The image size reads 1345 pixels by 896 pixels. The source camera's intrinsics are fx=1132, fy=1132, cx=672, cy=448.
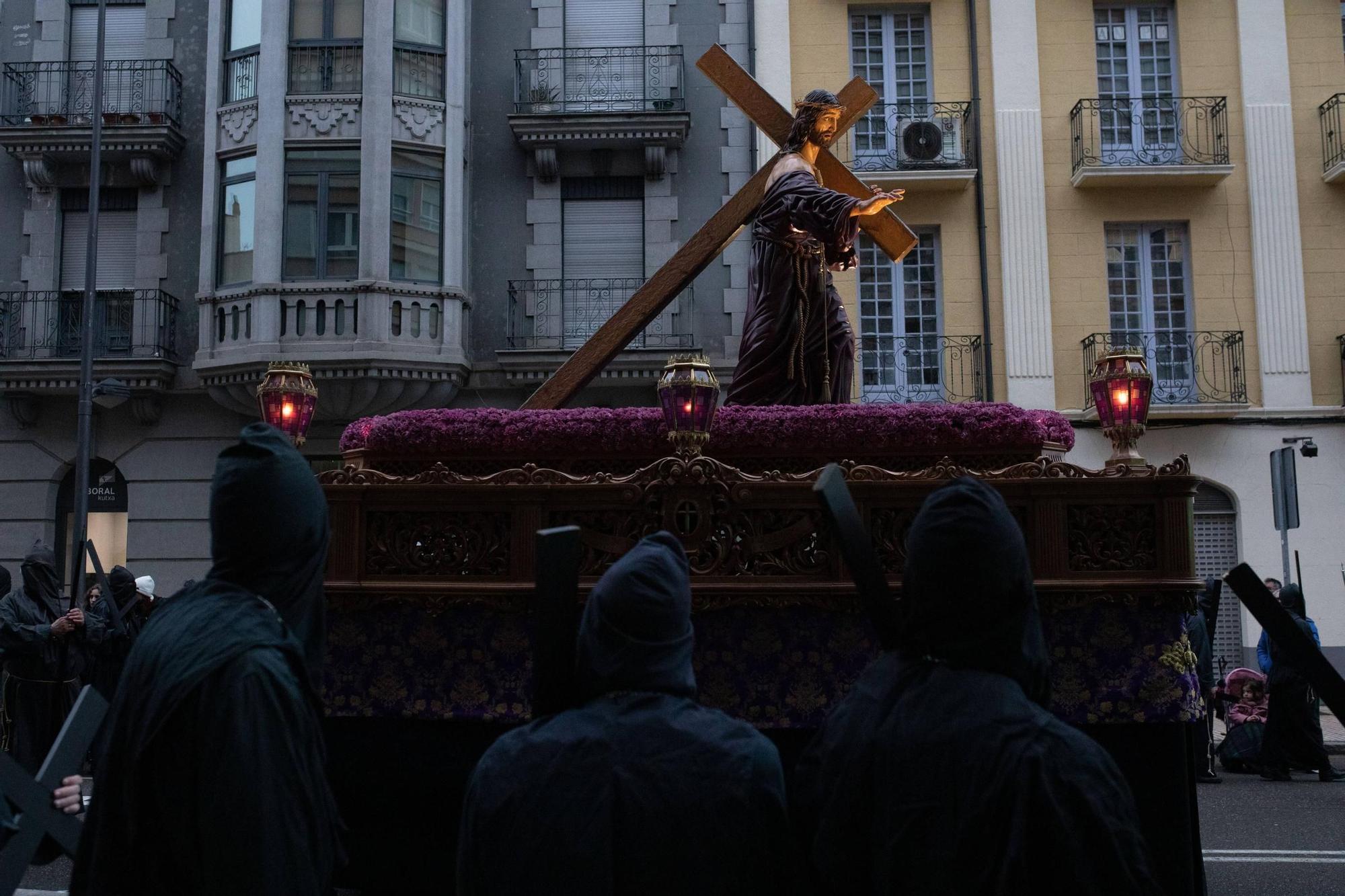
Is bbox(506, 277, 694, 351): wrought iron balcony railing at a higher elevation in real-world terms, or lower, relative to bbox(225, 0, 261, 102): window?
lower

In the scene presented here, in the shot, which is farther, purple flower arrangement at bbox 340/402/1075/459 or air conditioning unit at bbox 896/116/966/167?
air conditioning unit at bbox 896/116/966/167

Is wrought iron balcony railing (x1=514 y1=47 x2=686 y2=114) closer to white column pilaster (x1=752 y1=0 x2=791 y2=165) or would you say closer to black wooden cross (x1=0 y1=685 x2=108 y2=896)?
white column pilaster (x1=752 y1=0 x2=791 y2=165)

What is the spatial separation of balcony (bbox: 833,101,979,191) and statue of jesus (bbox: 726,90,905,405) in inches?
408

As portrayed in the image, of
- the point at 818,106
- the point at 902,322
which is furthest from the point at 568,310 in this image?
the point at 818,106

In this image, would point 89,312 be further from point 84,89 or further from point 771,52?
point 771,52

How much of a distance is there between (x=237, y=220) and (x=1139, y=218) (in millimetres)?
13227

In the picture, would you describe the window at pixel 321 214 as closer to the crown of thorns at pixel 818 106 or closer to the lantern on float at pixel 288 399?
the lantern on float at pixel 288 399

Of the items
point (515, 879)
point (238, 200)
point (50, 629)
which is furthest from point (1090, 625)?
point (238, 200)

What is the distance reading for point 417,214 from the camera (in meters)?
16.2

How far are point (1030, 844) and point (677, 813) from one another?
2.27 feet

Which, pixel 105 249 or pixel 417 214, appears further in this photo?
pixel 105 249

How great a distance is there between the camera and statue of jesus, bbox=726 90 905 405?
6.48 m

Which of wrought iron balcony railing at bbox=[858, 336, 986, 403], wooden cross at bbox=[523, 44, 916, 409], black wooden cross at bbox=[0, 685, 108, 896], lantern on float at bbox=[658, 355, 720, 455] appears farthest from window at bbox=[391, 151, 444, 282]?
black wooden cross at bbox=[0, 685, 108, 896]

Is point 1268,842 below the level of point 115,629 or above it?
below
